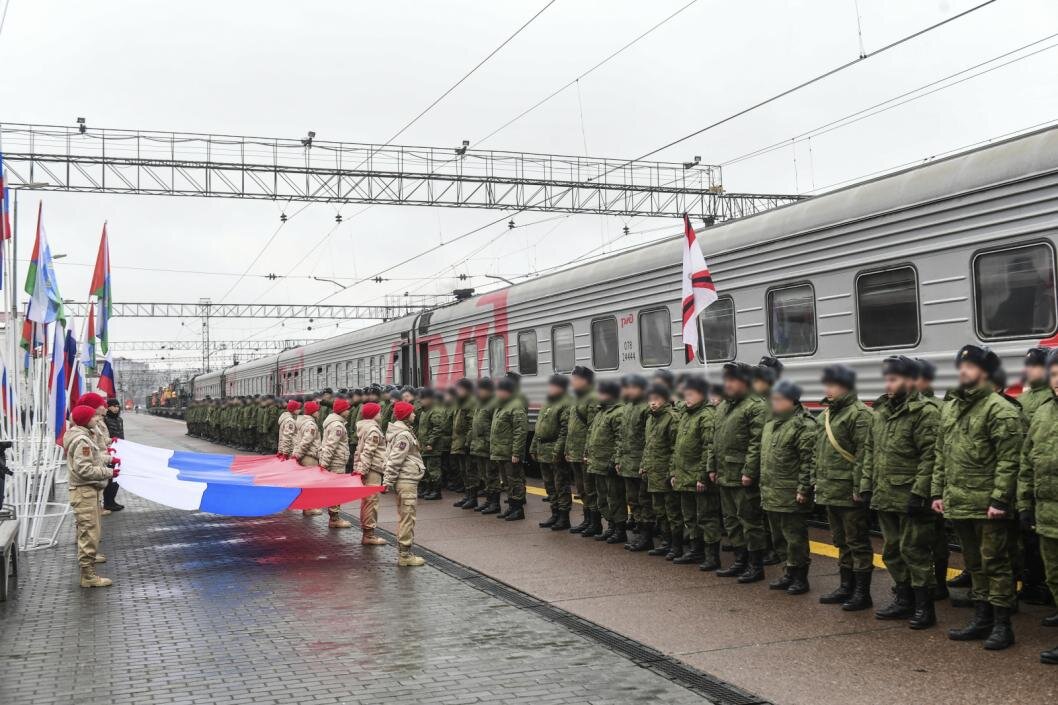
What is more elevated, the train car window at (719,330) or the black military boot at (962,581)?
the train car window at (719,330)

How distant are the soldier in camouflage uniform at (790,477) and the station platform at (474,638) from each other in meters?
0.27

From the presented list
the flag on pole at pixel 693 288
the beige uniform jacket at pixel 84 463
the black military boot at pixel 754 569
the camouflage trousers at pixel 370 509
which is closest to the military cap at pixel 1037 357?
the black military boot at pixel 754 569

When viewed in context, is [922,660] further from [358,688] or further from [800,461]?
[358,688]

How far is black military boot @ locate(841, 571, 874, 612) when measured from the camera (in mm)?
7289

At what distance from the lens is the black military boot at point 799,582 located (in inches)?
311

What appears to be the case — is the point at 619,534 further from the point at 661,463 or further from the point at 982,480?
the point at 982,480

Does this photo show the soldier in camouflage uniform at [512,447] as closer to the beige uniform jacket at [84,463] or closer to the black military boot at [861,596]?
the beige uniform jacket at [84,463]

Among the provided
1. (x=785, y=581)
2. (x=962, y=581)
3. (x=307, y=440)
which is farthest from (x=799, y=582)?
(x=307, y=440)

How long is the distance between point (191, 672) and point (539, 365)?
10.1 m

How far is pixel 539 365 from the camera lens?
15.9m

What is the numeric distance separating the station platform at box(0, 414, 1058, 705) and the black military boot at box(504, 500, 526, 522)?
2345mm

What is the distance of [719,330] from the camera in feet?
37.8

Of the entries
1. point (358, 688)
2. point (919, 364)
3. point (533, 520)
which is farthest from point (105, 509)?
point (919, 364)

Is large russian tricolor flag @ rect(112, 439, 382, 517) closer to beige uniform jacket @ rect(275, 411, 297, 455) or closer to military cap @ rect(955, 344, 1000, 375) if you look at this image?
beige uniform jacket @ rect(275, 411, 297, 455)
